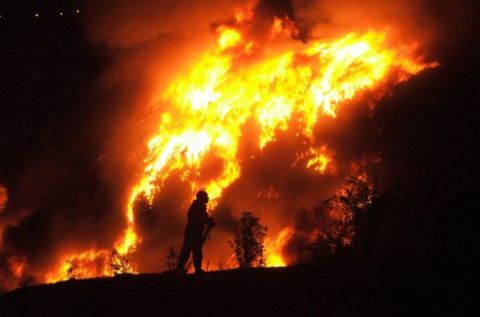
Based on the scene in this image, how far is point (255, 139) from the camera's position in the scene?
31172 mm

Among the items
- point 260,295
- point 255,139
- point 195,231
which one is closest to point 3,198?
point 255,139

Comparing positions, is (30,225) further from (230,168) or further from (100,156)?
(230,168)

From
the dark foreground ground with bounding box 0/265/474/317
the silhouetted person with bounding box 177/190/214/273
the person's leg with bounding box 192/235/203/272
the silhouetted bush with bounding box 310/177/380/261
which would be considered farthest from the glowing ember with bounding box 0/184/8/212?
the person's leg with bounding box 192/235/203/272

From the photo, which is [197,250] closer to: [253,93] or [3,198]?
[253,93]

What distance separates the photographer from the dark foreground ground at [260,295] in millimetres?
10062

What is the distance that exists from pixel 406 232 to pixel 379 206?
682 cm

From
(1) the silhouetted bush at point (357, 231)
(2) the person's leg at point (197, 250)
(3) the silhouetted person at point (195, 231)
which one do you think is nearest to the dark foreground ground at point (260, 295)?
(2) the person's leg at point (197, 250)

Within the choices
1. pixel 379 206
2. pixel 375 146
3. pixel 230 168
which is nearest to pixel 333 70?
pixel 375 146

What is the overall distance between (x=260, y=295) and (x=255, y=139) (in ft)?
68.7

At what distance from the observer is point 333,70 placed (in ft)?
90.1

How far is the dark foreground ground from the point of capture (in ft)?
33.0

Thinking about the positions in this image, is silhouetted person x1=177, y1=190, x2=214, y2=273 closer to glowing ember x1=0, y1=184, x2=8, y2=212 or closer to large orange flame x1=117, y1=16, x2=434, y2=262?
large orange flame x1=117, y1=16, x2=434, y2=262

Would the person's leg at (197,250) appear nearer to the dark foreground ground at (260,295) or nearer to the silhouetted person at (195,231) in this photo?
the silhouetted person at (195,231)

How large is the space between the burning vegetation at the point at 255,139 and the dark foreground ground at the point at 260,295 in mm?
14820
